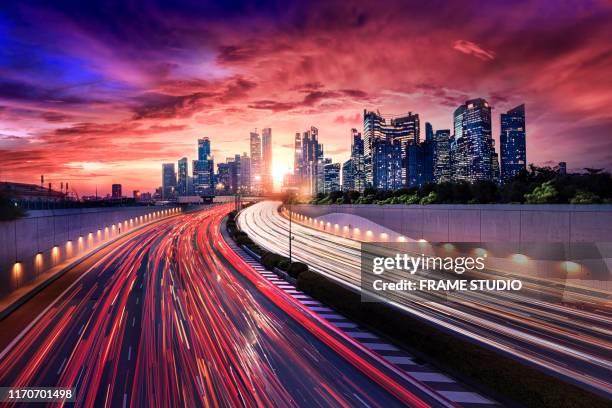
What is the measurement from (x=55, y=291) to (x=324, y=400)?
31.4m

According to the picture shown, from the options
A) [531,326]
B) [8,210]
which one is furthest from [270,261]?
[531,326]

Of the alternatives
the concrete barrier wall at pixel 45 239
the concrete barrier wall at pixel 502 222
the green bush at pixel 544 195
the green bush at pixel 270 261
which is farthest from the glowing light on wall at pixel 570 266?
the concrete barrier wall at pixel 45 239

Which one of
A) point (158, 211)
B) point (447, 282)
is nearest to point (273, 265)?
point (447, 282)

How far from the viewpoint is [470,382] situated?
1703cm

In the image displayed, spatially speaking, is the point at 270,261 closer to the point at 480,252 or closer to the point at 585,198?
the point at 480,252

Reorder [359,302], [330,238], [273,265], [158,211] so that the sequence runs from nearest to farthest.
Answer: [359,302], [273,265], [330,238], [158,211]

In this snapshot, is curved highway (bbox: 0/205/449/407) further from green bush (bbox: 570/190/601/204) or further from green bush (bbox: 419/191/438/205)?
green bush (bbox: 419/191/438/205)

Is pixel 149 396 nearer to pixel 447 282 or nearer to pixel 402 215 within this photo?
pixel 447 282

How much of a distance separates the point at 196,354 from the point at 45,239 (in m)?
32.5

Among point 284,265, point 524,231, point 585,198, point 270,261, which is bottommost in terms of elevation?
point 270,261

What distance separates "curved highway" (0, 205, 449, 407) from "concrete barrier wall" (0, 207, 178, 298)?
4.78 metres

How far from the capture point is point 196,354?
2097cm

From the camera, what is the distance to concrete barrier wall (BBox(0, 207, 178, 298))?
33.3 m

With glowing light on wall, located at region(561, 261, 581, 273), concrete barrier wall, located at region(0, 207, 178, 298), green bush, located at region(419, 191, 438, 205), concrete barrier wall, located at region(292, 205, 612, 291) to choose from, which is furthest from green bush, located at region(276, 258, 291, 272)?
green bush, located at region(419, 191, 438, 205)
